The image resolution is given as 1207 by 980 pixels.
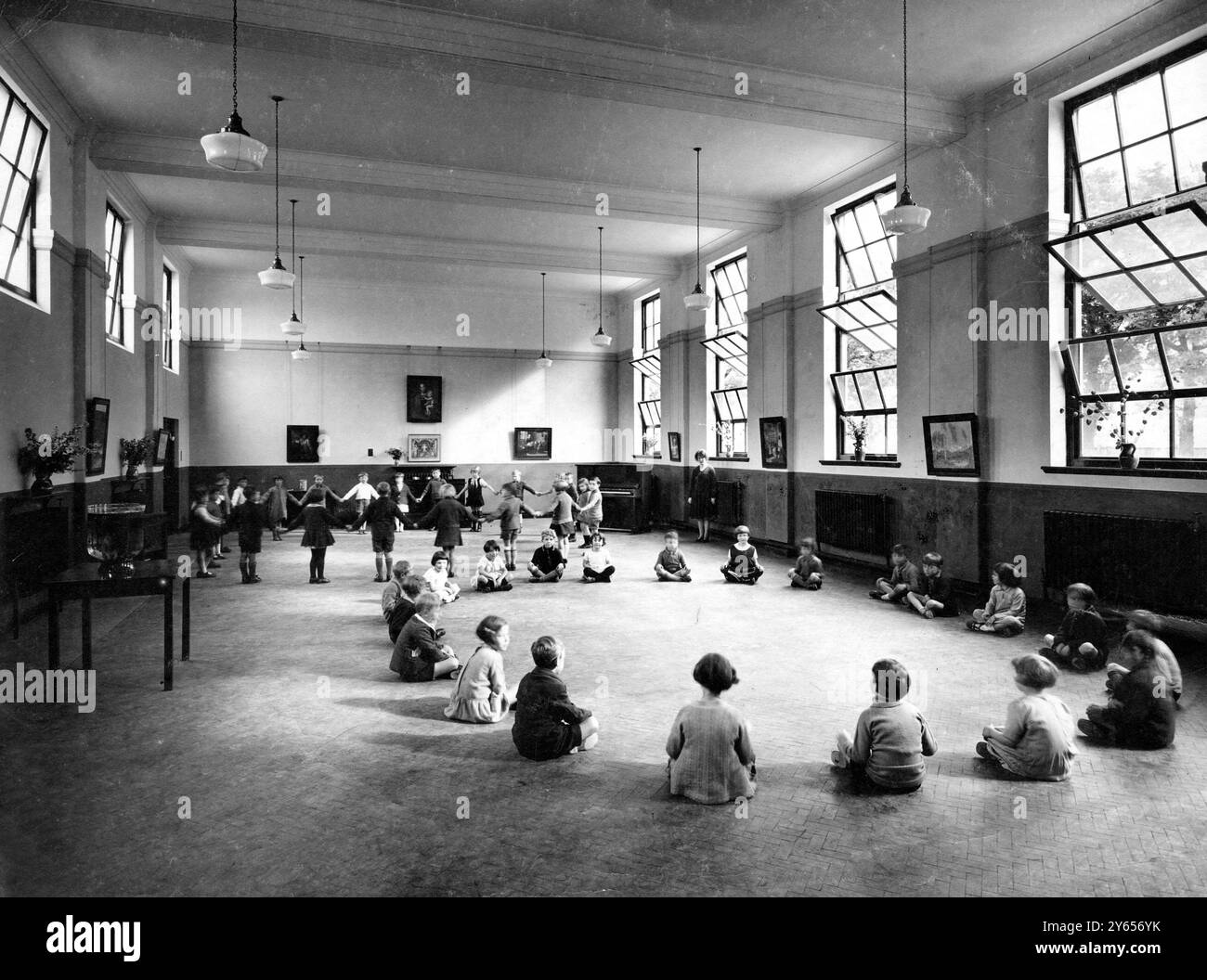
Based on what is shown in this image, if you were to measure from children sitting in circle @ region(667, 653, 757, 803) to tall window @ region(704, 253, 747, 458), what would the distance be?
39.5 feet

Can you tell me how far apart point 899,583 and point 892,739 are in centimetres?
588

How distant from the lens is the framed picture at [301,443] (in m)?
→ 19.7

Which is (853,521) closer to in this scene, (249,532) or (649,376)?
(249,532)

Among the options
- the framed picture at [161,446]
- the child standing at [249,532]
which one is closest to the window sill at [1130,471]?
the child standing at [249,532]

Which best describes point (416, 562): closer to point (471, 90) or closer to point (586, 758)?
point (471, 90)

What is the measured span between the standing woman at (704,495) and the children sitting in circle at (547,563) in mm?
5131

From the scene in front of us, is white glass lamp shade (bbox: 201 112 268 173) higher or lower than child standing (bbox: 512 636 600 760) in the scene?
higher

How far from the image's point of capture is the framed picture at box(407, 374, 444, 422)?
20688 mm

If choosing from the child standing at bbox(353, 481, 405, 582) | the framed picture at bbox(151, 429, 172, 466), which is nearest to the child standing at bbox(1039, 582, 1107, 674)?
the child standing at bbox(353, 481, 405, 582)

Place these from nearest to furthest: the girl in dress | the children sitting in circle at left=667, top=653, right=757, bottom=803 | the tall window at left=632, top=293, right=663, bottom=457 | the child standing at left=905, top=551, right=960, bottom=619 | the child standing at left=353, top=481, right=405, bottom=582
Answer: the children sitting in circle at left=667, top=653, right=757, bottom=803, the girl in dress, the child standing at left=905, top=551, right=960, bottom=619, the child standing at left=353, top=481, right=405, bottom=582, the tall window at left=632, top=293, right=663, bottom=457

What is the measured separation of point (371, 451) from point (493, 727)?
16.1 m

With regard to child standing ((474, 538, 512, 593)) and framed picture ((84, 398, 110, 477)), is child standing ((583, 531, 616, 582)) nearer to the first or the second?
child standing ((474, 538, 512, 593))

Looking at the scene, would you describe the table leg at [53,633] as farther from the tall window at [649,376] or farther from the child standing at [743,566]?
the tall window at [649,376]

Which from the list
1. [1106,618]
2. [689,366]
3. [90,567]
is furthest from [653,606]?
[689,366]
